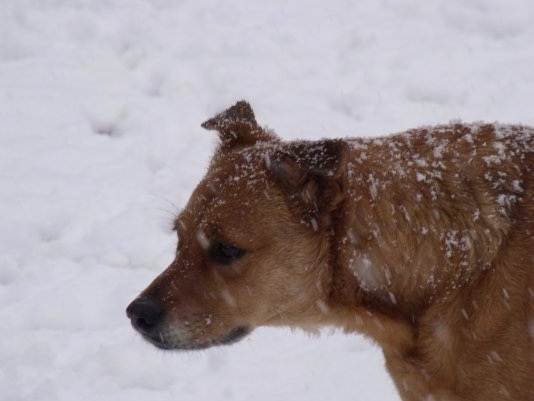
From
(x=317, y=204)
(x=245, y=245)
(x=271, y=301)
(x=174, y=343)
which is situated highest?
(x=317, y=204)

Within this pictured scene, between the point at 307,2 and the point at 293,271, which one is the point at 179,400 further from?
the point at 307,2

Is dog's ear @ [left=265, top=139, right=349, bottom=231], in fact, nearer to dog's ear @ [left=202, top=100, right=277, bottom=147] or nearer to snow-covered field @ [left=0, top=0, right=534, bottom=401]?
dog's ear @ [left=202, top=100, right=277, bottom=147]

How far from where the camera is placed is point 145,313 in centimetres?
362

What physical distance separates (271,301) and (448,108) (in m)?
4.35

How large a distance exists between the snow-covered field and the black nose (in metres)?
1.32

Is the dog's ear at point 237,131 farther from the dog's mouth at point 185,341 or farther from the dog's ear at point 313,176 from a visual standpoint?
the dog's mouth at point 185,341

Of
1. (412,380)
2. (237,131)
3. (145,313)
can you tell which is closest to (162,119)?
(237,131)

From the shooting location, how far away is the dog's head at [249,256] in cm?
358

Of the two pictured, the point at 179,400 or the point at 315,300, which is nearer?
the point at 315,300

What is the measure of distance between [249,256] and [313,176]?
0.54m

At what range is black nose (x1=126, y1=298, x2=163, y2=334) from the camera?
3.61 metres

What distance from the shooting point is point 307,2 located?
8992 mm

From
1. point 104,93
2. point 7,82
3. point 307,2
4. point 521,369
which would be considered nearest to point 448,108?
point 307,2

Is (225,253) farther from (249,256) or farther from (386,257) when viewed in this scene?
(386,257)
